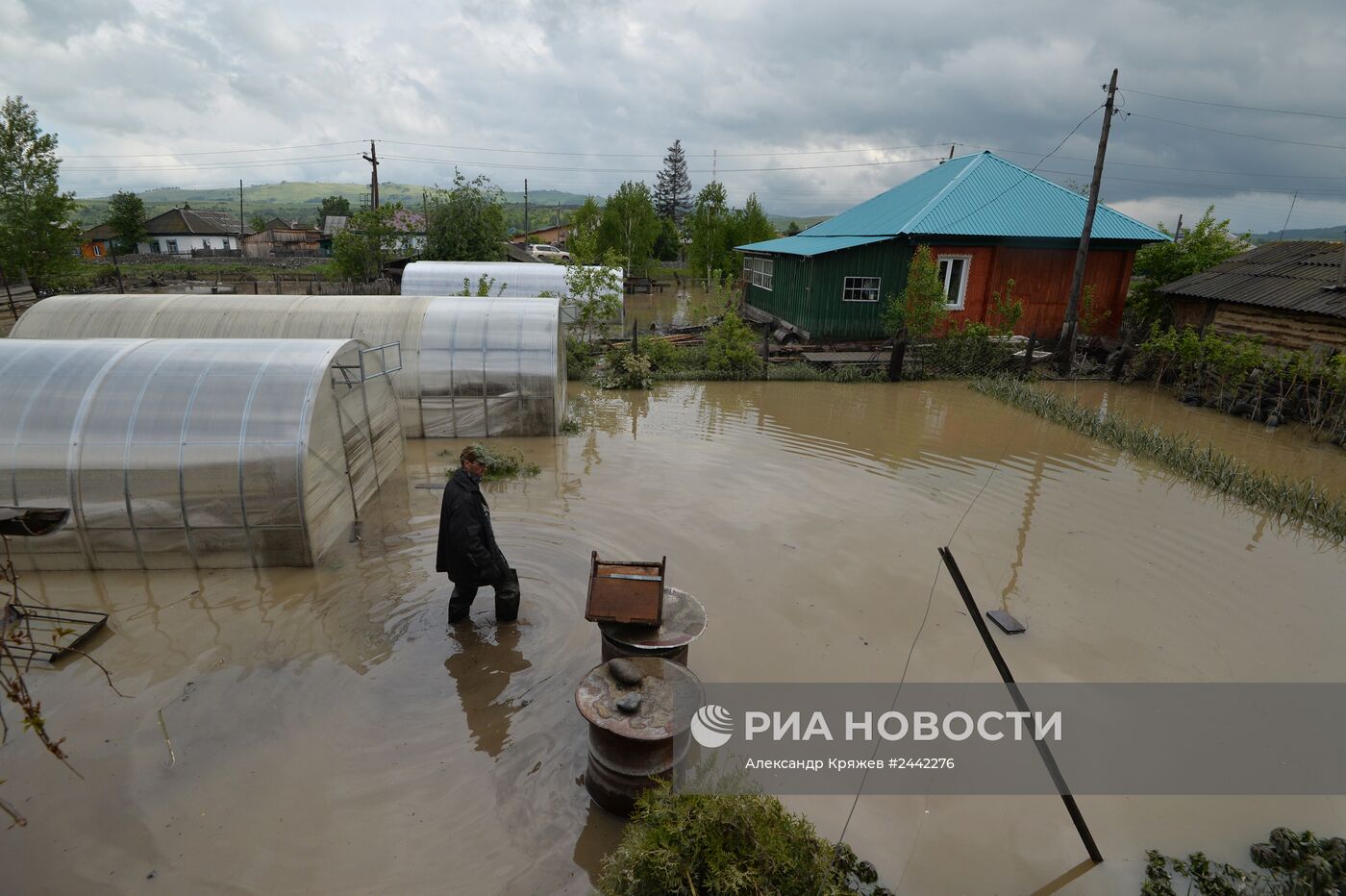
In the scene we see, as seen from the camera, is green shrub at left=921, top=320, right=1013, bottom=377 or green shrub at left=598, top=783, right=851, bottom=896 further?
green shrub at left=921, top=320, right=1013, bottom=377

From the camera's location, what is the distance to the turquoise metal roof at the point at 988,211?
23562 millimetres

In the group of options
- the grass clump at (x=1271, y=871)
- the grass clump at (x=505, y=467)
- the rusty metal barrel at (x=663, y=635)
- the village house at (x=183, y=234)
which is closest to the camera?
the grass clump at (x=1271, y=871)

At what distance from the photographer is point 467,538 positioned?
733 cm

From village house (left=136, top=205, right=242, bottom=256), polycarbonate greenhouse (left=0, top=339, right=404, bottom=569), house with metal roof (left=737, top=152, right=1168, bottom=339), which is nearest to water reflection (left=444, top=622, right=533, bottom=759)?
polycarbonate greenhouse (left=0, top=339, right=404, bottom=569)

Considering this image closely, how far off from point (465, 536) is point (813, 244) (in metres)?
22.9

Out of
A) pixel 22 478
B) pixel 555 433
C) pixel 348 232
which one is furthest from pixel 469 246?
pixel 22 478

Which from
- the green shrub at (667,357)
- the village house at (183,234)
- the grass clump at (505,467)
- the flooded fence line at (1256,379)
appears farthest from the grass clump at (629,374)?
the village house at (183,234)

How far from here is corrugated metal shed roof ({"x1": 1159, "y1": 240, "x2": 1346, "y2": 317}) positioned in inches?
707

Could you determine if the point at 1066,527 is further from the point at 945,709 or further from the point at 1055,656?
the point at 945,709

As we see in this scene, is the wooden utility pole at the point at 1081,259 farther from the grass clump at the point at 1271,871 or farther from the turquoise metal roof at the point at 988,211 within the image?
the grass clump at the point at 1271,871

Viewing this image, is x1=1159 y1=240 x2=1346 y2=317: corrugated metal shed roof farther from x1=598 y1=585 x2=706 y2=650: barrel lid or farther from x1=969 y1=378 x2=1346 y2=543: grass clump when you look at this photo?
x1=598 y1=585 x2=706 y2=650: barrel lid

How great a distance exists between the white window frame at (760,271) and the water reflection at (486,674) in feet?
81.9

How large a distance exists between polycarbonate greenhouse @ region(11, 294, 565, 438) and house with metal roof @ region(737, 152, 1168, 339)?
12874 mm

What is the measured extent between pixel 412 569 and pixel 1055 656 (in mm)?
8198
